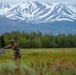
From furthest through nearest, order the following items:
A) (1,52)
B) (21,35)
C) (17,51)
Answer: (21,35) → (1,52) → (17,51)

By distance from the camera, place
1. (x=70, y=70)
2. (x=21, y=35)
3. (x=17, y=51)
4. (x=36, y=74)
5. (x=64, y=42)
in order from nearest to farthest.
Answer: (x=36, y=74) < (x=70, y=70) < (x=17, y=51) < (x=64, y=42) < (x=21, y=35)

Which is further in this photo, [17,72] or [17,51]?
[17,51]

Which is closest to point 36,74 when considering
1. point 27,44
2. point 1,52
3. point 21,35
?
point 1,52

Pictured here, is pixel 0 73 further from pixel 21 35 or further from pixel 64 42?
pixel 21 35

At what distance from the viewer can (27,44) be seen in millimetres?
118250

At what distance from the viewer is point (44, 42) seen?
412 feet

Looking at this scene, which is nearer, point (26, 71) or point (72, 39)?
point (26, 71)

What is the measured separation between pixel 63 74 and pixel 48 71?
878 mm

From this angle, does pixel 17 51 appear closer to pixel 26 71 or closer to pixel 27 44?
pixel 26 71

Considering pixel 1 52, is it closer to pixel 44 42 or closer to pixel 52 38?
pixel 44 42

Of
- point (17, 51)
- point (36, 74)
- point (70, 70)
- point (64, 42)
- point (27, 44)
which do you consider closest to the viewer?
point (36, 74)

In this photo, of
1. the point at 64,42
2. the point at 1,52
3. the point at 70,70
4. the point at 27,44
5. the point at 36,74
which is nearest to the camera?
the point at 36,74

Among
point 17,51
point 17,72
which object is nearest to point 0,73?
point 17,72

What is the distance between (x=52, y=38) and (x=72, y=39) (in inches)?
404
